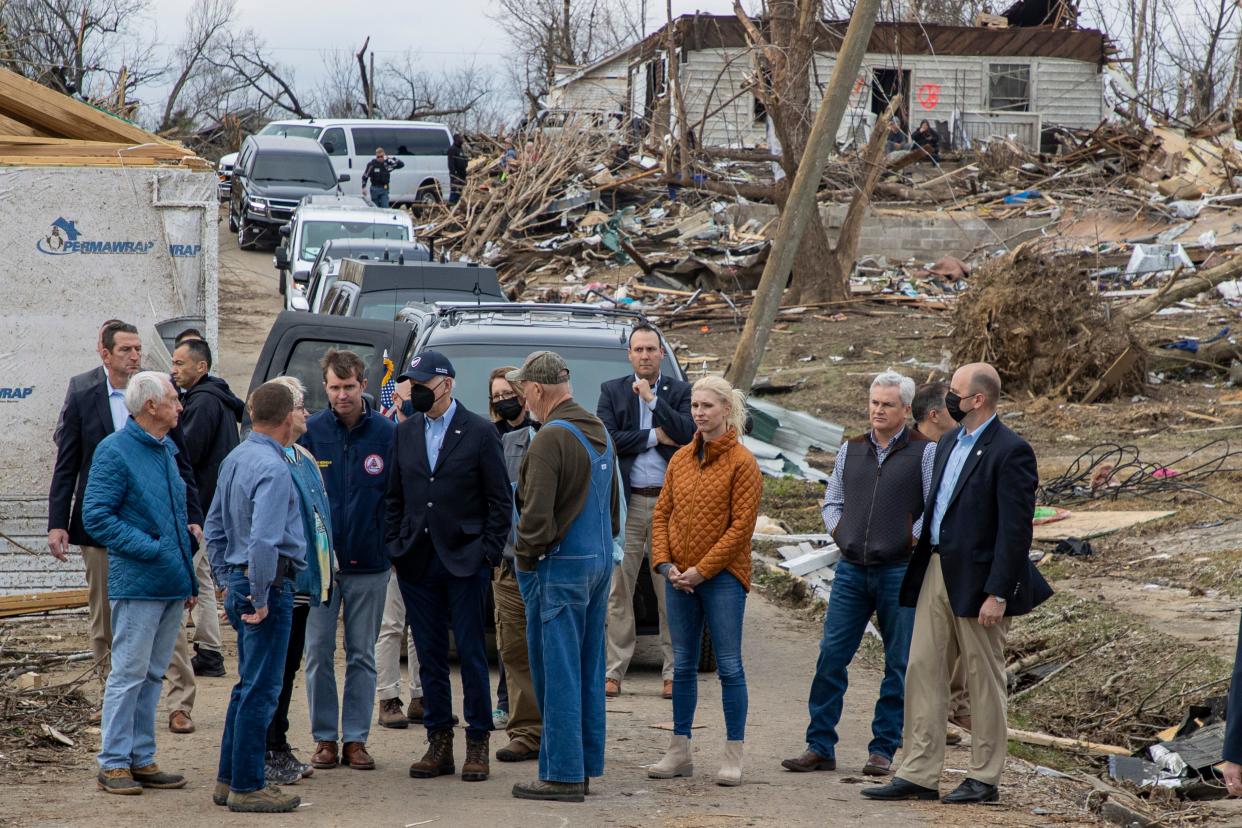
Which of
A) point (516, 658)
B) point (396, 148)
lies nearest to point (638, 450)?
point (516, 658)

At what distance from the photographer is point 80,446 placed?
751 centimetres

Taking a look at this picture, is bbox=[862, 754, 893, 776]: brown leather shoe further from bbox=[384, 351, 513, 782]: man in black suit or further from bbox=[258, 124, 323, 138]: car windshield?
bbox=[258, 124, 323, 138]: car windshield

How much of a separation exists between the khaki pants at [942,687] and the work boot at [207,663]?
13.6 ft

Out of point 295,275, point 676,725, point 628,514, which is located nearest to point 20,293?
point 628,514

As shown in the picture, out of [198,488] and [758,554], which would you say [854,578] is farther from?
[758,554]

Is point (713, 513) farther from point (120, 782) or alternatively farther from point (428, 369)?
point (120, 782)

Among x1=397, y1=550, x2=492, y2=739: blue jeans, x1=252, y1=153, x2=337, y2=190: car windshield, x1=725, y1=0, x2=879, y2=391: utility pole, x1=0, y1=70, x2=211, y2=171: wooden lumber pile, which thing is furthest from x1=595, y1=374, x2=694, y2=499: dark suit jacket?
x1=252, y1=153, x2=337, y2=190: car windshield

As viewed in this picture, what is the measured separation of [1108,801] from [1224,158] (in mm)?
28666

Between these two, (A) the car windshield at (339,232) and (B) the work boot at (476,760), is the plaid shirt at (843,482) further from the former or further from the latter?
(A) the car windshield at (339,232)

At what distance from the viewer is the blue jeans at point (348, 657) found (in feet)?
21.5

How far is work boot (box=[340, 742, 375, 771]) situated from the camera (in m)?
6.55

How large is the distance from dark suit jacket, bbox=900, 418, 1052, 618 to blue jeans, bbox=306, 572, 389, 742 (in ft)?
8.86

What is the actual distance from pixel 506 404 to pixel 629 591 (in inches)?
60.7

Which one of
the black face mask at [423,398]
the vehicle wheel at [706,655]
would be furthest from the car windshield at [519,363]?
the black face mask at [423,398]
